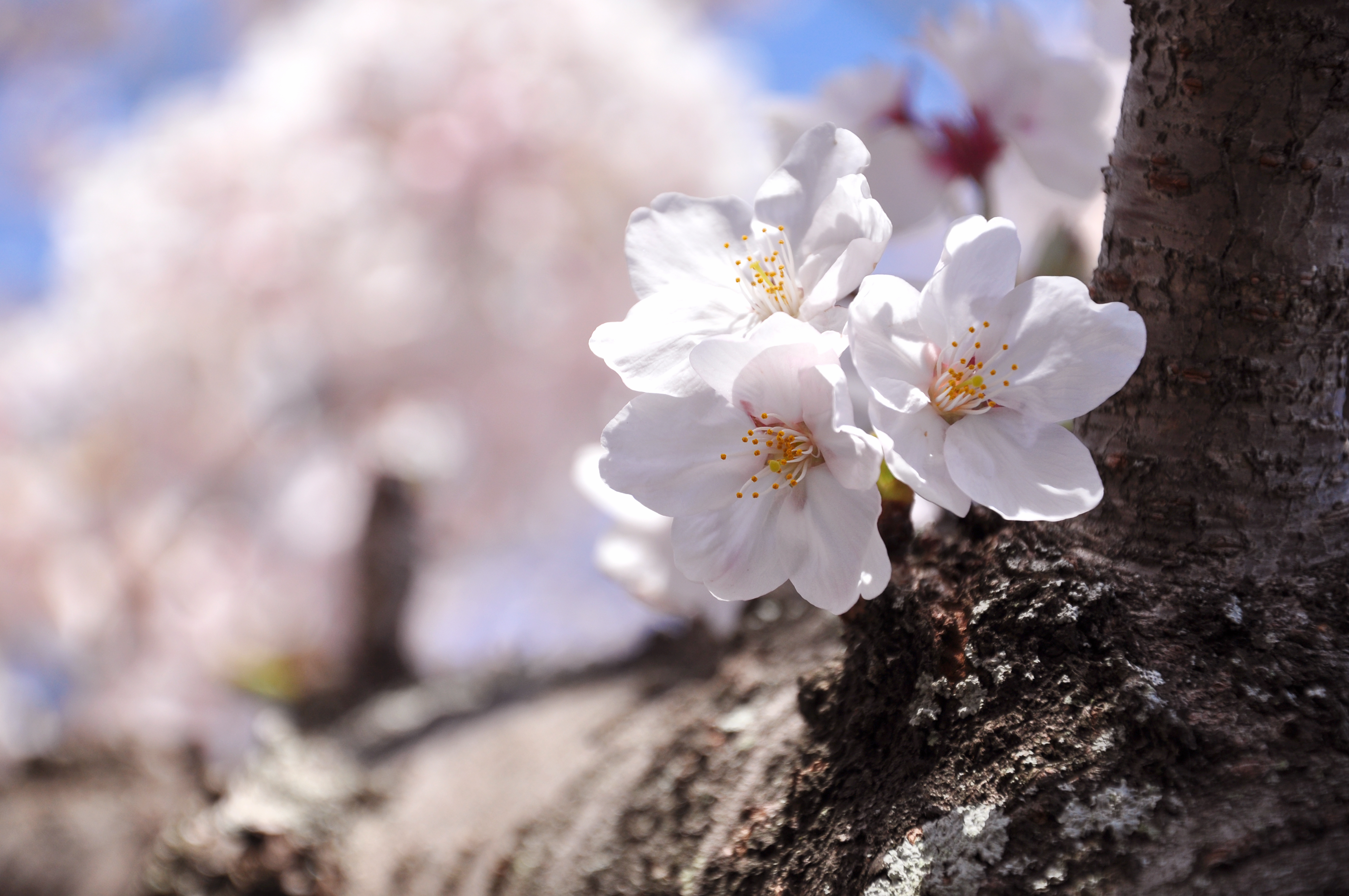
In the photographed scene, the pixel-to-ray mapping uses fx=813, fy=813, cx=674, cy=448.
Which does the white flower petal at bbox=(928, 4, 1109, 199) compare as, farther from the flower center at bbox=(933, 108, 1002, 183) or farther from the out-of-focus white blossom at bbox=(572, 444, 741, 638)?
the out-of-focus white blossom at bbox=(572, 444, 741, 638)

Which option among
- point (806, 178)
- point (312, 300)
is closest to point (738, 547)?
point (806, 178)

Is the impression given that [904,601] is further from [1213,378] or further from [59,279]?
[59,279]

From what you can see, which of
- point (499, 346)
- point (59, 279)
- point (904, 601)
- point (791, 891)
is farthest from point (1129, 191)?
point (59, 279)

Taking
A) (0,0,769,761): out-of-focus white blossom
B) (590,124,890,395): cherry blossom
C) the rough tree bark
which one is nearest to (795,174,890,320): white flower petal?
(590,124,890,395): cherry blossom

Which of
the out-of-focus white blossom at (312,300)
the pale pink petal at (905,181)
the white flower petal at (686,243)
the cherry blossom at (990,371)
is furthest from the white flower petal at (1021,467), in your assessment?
the out-of-focus white blossom at (312,300)

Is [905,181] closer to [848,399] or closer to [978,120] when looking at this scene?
[978,120]
